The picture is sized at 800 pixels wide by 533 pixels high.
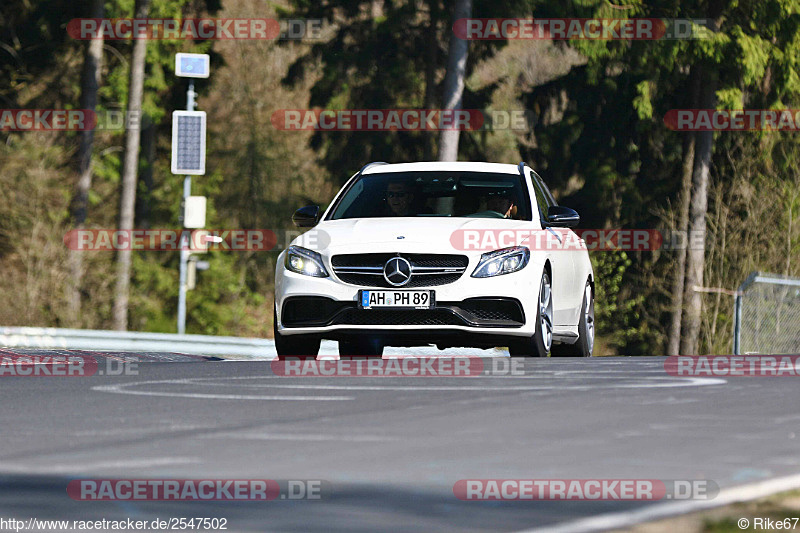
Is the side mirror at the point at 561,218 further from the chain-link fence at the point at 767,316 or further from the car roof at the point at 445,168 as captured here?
the chain-link fence at the point at 767,316

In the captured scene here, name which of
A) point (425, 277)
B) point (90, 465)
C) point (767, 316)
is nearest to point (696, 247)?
point (767, 316)

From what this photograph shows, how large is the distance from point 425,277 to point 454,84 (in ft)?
67.3

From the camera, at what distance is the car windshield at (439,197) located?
44.9 ft

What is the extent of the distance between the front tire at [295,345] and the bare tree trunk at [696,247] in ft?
81.4

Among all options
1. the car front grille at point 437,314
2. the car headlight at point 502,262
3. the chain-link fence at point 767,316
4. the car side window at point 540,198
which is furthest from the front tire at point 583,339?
the chain-link fence at point 767,316

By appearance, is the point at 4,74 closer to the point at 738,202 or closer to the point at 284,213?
the point at 284,213

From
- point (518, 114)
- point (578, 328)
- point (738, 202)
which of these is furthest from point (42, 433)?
point (518, 114)

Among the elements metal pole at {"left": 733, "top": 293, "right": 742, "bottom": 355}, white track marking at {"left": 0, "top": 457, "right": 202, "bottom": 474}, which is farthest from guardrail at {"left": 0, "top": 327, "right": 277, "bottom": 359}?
white track marking at {"left": 0, "top": 457, "right": 202, "bottom": 474}

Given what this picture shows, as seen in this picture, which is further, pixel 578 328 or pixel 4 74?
pixel 4 74

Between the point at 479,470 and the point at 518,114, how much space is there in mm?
41735

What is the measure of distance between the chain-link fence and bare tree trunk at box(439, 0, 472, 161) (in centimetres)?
1103

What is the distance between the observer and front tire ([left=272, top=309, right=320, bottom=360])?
13023 millimetres

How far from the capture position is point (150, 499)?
5.99 metres

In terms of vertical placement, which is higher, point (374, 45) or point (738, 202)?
point (374, 45)
